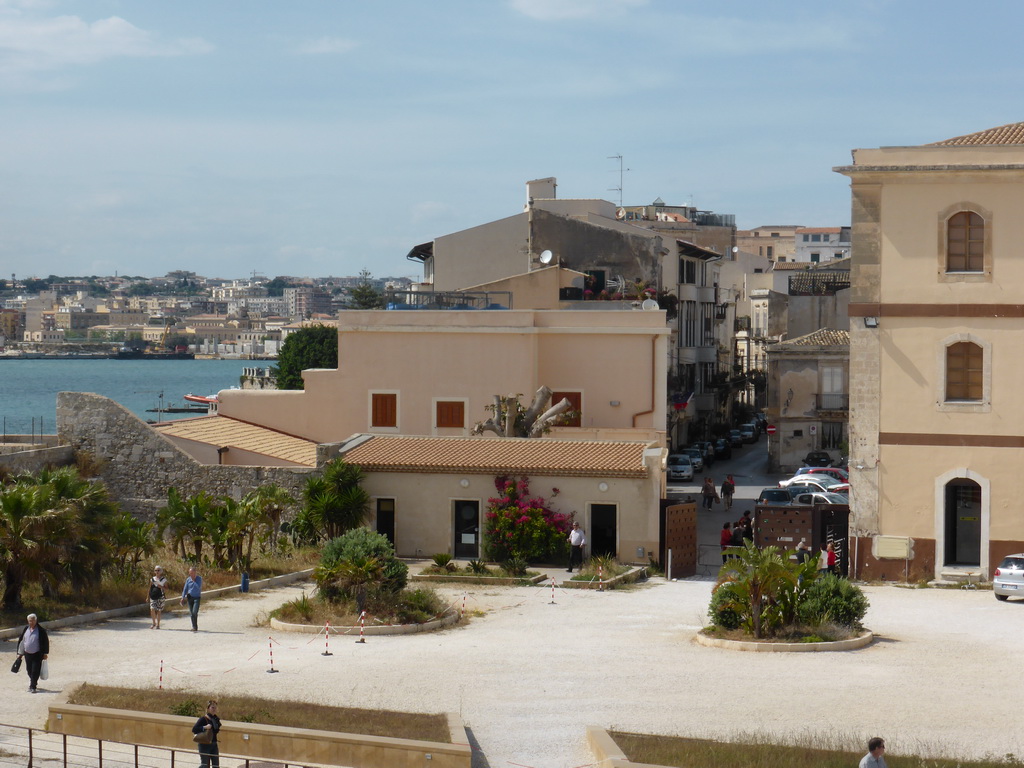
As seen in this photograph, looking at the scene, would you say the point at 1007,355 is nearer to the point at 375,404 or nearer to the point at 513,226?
the point at 375,404

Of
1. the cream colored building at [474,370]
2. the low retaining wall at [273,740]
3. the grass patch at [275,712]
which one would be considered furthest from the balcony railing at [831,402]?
the low retaining wall at [273,740]

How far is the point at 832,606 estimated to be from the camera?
23688mm

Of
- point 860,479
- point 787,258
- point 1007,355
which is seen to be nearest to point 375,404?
point 860,479

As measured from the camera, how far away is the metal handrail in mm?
15812

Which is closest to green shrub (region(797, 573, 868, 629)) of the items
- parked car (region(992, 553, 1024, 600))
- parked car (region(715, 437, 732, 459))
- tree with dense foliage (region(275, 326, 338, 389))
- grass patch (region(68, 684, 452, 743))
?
parked car (region(992, 553, 1024, 600))

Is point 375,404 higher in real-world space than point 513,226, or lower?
lower

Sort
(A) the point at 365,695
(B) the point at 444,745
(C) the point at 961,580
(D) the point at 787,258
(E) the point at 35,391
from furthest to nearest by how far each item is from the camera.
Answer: (E) the point at 35,391
(D) the point at 787,258
(C) the point at 961,580
(A) the point at 365,695
(B) the point at 444,745

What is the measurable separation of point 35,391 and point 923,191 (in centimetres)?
18428

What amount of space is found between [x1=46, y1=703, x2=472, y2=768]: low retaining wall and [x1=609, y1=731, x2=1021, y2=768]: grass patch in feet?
6.81

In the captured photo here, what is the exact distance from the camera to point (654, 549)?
109 ft

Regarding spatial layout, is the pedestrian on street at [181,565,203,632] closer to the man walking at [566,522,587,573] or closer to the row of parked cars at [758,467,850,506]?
the man walking at [566,522,587,573]

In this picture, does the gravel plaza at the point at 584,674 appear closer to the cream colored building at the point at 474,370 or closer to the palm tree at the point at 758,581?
the palm tree at the point at 758,581

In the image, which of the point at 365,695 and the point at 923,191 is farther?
the point at 923,191

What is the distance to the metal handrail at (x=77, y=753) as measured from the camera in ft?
51.9
